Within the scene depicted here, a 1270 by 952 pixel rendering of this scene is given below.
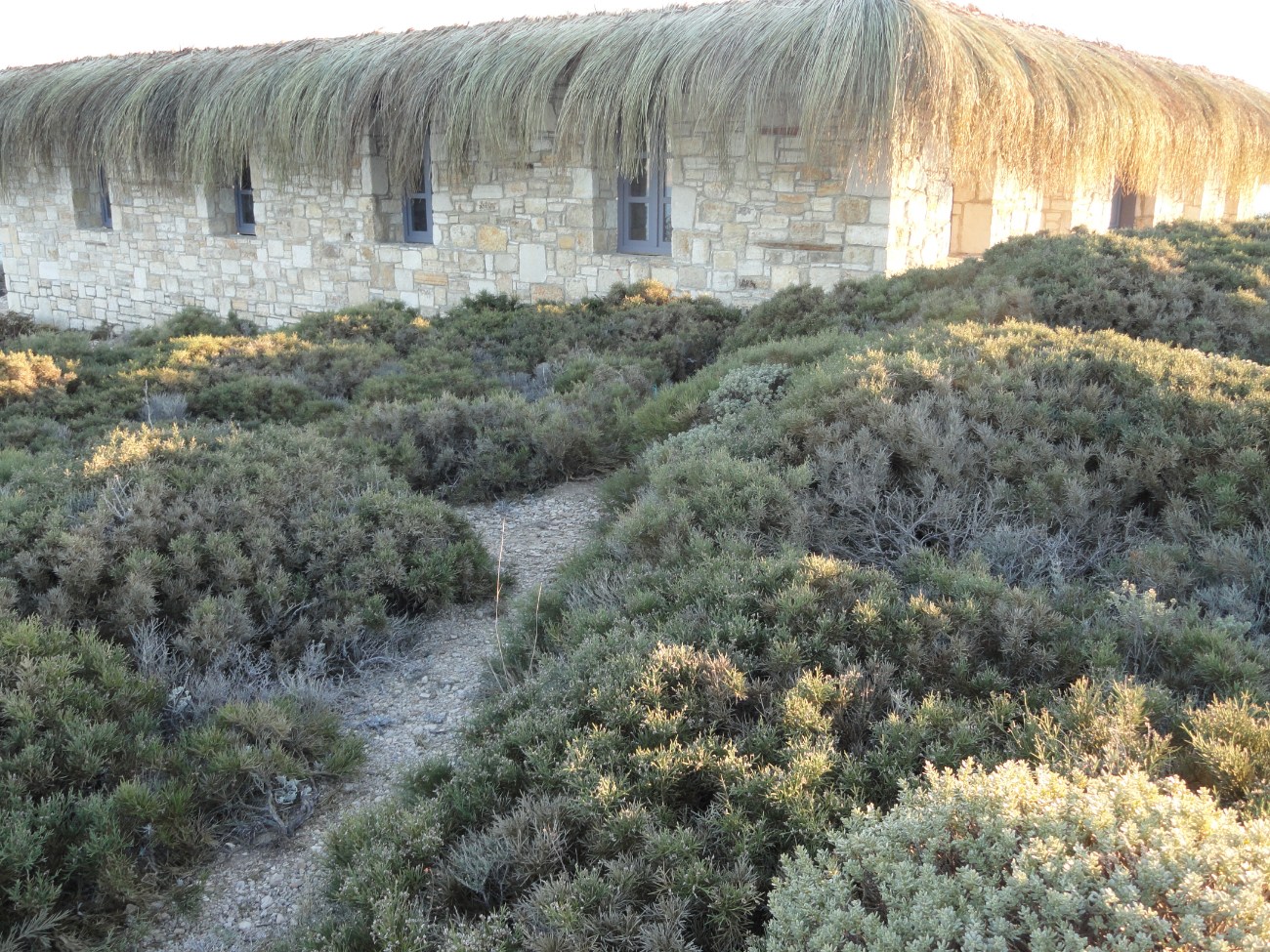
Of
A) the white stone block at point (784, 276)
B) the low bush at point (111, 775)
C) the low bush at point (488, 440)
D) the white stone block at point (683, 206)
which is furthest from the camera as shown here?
the white stone block at point (683, 206)

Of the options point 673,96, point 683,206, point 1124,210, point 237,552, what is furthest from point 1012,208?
point 237,552

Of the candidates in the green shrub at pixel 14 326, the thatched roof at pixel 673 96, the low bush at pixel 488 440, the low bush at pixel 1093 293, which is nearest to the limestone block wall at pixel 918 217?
the thatched roof at pixel 673 96

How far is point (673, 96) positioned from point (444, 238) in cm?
332

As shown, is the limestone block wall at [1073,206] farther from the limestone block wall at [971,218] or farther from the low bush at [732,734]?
the low bush at [732,734]

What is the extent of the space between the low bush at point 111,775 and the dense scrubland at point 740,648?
1cm

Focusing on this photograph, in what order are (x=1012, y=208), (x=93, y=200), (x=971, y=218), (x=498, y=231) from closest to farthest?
(x=971, y=218)
(x=1012, y=208)
(x=498, y=231)
(x=93, y=200)

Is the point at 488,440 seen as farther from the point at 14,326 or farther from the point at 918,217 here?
the point at 14,326

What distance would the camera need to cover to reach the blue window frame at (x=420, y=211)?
1070cm

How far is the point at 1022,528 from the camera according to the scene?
3.68 m

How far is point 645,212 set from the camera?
31.2 feet

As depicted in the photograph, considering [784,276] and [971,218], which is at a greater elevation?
[971,218]

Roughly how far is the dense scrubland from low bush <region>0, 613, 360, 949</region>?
0.04 ft

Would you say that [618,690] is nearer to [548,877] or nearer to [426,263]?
[548,877]

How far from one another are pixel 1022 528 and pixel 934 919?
228 centimetres
